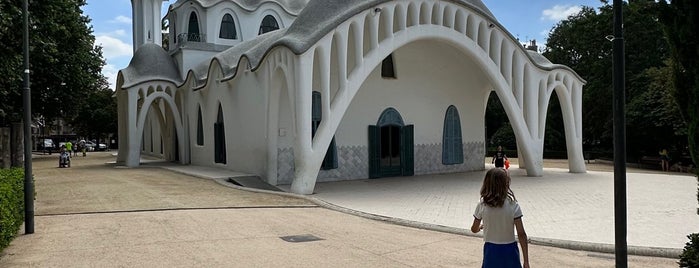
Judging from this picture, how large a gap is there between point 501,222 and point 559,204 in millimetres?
9901

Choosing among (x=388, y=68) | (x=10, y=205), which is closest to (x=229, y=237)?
(x=10, y=205)

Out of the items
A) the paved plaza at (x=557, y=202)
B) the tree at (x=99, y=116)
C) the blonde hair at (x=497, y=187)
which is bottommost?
the paved plaza at (x=557, y=202)

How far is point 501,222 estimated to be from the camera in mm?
4379

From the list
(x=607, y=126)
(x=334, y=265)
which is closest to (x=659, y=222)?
(x=334, y=265)

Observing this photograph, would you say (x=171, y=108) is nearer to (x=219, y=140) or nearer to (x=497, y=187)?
(x=219, y=140)

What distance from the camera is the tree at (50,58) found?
1385 cm

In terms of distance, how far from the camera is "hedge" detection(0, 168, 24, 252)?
730 cm

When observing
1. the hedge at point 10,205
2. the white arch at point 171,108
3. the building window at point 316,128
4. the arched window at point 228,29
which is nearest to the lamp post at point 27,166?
the hedge at point 10,205

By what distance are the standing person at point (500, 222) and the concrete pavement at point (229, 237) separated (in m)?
2.83

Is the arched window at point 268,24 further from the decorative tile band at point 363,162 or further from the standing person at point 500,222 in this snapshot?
the standing person at point 500,222

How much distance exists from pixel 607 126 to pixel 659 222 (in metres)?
26.4

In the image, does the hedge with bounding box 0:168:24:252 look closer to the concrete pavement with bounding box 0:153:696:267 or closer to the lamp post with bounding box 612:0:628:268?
the concrete pavement with bounding box 0:153:696:267

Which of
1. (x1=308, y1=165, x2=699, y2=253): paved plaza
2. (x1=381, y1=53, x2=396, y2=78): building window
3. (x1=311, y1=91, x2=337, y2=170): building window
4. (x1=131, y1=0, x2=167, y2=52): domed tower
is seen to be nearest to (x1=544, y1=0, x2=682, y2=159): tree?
(x1=308, y1=165, x2=699, y2=253): paved plaza

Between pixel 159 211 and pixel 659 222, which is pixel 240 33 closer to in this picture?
pixel 159 211
